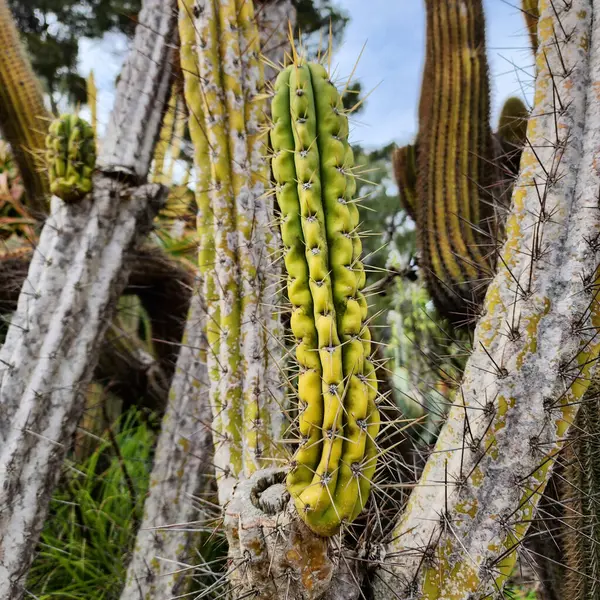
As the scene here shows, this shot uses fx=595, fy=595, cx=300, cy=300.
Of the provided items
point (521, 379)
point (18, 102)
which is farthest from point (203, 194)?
point (18, 102)

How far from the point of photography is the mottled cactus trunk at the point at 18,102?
125 inches

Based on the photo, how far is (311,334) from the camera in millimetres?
1066

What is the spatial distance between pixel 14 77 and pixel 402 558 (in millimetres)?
3141

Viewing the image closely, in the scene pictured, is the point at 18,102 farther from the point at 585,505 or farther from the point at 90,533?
the point at 585,505

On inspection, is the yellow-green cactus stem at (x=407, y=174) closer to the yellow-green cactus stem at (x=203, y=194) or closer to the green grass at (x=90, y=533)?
the yellow-green cactus stem at (x=203, y=194)

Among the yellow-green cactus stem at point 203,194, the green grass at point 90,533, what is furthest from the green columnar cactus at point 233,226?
the green grass at point 90,533

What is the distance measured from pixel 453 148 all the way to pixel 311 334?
2031 mm

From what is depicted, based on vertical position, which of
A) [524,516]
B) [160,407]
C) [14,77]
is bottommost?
[160,407]

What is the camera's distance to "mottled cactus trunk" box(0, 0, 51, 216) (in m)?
3.17

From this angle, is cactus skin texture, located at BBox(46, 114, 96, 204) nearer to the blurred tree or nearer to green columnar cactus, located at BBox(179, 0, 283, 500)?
green columnar cactus, located at BBox(179, 0, 283, 500)

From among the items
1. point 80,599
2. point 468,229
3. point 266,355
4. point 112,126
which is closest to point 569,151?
point 266,355

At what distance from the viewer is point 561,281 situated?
46.1 inches

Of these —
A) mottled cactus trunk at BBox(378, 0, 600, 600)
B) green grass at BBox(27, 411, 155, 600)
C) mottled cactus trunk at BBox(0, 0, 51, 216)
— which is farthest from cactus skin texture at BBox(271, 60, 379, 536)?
mottled cactus trunk at BBox(0, 0, 51, 216)

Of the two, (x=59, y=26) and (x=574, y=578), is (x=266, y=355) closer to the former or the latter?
(x=574, y=578)
